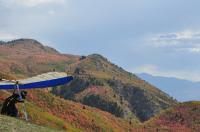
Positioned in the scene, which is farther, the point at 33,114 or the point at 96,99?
the point at 96,99

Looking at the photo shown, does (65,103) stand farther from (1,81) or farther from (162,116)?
(1,81)

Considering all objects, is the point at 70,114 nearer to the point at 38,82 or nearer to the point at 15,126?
the point at 38,82

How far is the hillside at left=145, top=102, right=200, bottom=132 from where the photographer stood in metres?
137

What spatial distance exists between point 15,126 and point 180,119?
4407 inches

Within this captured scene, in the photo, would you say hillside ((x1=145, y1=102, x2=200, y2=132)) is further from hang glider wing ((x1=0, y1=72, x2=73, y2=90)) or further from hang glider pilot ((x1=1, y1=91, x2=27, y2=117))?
hang glider wing ((x1=0, y1=72, x2=73, y2=90))

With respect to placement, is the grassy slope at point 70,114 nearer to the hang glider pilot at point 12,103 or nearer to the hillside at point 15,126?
the hang glider pilot at point 12,103

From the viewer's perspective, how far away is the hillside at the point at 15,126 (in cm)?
3526

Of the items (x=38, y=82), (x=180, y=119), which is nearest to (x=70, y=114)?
(x=180, y=119)

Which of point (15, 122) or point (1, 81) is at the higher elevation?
point (1, 81)

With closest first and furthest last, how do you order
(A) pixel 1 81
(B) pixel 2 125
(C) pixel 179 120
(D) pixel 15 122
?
(B) pixel 2 125 → (D) pixel 15 122 → (A) pixel 1 81 → (C) pixel 179 120

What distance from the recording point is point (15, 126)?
36.5 meters

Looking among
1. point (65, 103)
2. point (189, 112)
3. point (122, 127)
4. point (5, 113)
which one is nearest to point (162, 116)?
point (189, 112)

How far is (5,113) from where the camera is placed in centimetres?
4181

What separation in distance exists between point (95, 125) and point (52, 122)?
23500 millimetres
